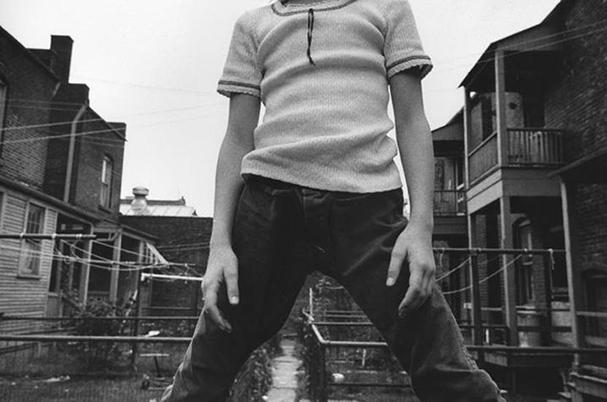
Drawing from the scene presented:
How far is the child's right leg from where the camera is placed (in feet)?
4.16

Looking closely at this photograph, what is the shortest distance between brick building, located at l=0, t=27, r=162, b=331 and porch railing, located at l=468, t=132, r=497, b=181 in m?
7.68

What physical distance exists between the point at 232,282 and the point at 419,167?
51cm

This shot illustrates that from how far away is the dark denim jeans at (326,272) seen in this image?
1.14 m

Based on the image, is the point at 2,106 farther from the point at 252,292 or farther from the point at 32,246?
the point at 252,292

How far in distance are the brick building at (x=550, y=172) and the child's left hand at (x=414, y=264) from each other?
6772 mm

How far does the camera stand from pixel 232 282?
124 cm

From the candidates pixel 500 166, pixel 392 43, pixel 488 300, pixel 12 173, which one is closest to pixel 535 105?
pixel 500 166

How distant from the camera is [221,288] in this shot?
50.6 inches

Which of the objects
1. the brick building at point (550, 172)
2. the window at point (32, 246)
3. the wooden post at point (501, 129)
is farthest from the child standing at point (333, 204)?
the window at point (32, 246)

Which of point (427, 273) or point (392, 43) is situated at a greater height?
point (392, 43)

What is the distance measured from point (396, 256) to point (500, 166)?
371 inches

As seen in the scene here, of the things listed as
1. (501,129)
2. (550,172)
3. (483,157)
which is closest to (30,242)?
(483,157)

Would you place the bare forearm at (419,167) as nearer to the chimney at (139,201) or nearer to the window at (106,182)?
the window at (106,182)

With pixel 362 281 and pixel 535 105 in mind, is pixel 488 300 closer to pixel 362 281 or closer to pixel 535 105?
pixel 535 105
